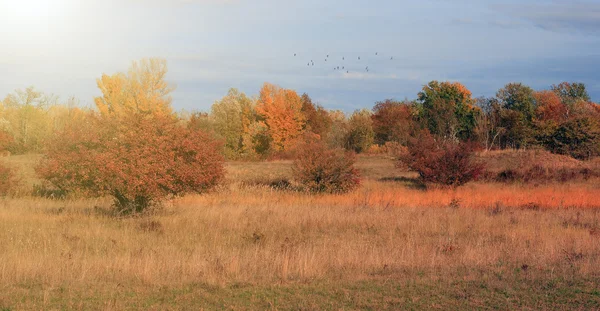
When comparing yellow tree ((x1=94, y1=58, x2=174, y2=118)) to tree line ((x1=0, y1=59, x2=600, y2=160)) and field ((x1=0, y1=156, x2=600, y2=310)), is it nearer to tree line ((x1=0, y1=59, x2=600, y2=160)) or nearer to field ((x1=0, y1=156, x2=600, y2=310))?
tree line ((x1=0, y1=59, x2=600, y2=160))

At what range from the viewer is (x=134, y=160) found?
15.5 m

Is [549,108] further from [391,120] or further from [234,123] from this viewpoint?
[234,123]

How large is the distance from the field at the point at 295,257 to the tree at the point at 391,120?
1832 inches

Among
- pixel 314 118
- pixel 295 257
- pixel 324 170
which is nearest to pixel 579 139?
pixel 324 170

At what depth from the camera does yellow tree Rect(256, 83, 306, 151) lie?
216 ft

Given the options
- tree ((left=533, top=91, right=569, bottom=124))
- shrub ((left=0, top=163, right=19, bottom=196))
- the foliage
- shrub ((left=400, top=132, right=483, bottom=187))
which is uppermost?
tree ((left=533, top=91, right=569, bottom=124))

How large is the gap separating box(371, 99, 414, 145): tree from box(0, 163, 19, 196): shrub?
4769 centimetres

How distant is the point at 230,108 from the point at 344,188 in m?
44.3

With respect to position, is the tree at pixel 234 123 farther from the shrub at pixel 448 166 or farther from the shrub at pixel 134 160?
the shrub at pixel 134 160

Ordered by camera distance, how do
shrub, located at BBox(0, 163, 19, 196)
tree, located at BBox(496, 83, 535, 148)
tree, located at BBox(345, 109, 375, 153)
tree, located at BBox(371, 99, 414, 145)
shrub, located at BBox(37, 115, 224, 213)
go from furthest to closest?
tree, located at BBox(371, 99, 414, 145) < tree, located at BBox(345, 109, 375, 153) < tree, located at BBox(496, 83, 535, 148) < shrub, located at BBox(0, 163, 19, 196) < shrub, located at BBox(37, 115, 224, 213)

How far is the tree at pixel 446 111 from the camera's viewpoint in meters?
62.4

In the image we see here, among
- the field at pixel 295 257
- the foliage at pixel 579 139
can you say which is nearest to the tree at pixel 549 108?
the foliage at pixel 579 139

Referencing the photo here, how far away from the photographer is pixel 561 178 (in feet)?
112

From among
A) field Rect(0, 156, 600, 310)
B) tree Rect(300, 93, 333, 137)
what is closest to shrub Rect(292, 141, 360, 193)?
field Rect(0, 156, 600, 310)
